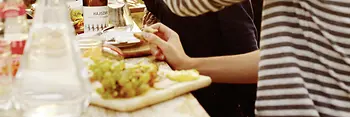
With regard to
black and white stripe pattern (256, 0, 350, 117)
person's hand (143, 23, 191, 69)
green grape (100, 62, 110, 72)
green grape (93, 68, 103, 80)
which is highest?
black and white stripe pattern (256, 0, 350, 117)

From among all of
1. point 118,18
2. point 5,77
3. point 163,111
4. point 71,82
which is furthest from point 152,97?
point 118,18

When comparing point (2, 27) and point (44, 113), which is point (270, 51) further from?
point (2, 27)

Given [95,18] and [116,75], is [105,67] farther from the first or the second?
[95,18]

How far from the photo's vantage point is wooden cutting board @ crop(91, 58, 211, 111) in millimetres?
957

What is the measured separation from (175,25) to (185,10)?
78 cm

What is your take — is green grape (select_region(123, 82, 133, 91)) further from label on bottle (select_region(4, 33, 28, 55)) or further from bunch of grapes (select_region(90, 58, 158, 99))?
label on bottle (select_region(4, 33, 28, 55))

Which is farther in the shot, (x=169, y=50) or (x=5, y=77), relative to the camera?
(x=169, y=50)

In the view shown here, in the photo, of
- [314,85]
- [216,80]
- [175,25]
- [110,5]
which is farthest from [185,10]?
[110,5]

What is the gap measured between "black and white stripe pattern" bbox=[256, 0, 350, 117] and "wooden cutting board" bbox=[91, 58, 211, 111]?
159mm

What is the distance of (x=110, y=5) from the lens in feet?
6.10

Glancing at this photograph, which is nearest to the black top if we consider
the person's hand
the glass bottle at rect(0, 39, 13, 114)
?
the person's hand

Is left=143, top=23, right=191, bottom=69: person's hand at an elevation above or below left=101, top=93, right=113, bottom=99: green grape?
below

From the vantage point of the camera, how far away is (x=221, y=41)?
5.75 feet

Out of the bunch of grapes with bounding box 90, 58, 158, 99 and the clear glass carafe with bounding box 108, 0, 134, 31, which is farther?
the clear glass carafe with bounding box 108, 0, 134, 31
